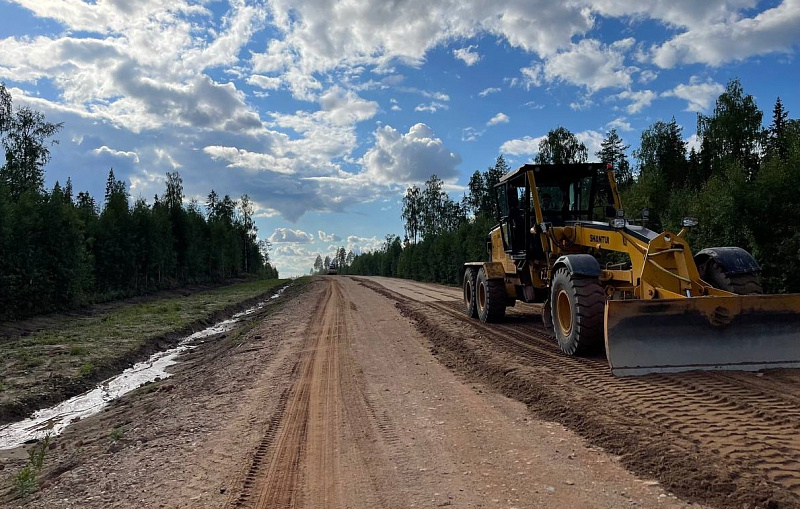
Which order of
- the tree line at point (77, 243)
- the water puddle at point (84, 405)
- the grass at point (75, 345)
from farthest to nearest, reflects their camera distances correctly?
the tree line at point (77, 243)
the grass at point (75, 345)
the water puddle at point (84, 405)

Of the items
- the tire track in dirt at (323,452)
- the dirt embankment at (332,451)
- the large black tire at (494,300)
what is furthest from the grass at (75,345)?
the large black tire at (494,300)

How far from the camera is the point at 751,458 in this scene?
368 centimetres

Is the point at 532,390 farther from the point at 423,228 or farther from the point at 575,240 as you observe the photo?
the point at 423,228

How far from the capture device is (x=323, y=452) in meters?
4.55

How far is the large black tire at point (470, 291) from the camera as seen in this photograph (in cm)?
1300

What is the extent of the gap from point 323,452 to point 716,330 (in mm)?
4635

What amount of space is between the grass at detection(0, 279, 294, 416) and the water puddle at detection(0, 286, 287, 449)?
0.55m

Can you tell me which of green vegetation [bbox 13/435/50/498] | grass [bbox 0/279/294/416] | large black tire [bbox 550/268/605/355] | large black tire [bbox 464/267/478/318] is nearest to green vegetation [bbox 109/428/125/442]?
green vegetation [bbox 13/435/50/498]

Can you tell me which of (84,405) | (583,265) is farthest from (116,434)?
(583,265)

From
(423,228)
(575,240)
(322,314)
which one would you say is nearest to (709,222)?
(575,240)

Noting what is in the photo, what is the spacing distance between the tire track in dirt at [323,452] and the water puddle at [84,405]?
11.1 ft

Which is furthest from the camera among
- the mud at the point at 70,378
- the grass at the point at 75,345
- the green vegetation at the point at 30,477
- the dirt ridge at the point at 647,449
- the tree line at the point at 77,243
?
the tree line at the point at 77,243

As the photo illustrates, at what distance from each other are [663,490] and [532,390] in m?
2.55

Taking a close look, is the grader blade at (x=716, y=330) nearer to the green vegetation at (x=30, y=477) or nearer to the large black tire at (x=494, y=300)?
the large black tire at (x=494, y=300)
